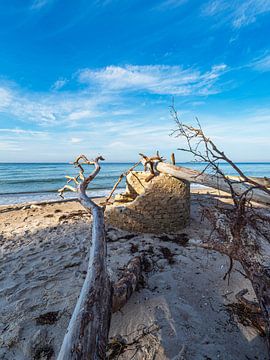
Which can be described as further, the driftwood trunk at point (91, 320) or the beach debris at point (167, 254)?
the beach debris at point (167, 254)

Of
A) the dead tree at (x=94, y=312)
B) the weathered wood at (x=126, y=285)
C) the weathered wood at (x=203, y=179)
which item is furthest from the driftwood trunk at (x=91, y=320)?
the weathered wood at (x=203, y=179)

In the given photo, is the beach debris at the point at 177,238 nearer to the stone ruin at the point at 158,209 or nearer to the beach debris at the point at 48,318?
the stone ruin at the point at 158,209

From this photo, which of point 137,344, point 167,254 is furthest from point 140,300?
point 167,254

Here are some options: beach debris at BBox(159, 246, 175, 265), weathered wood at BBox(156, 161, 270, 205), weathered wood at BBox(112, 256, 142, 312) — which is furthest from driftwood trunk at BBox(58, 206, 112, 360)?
weathered wood at BBox(156, 161, 270, 205)

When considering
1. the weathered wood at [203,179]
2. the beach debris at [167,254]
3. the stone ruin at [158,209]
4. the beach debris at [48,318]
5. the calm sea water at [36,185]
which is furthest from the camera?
the calm sea water at [36,185]

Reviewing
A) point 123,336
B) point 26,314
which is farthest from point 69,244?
point 123,336

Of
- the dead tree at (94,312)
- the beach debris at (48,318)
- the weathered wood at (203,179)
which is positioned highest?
the weathered wood at (203,179)

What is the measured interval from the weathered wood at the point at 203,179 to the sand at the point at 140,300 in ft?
4.02

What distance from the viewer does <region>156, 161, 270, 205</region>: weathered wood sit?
4.22 meters

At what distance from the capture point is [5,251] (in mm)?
5035

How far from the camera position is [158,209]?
579 cm

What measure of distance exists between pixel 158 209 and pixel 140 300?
2862mm

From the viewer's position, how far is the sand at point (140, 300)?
2.40 metres

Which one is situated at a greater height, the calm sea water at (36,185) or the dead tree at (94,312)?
the dead tree at (94,312)
